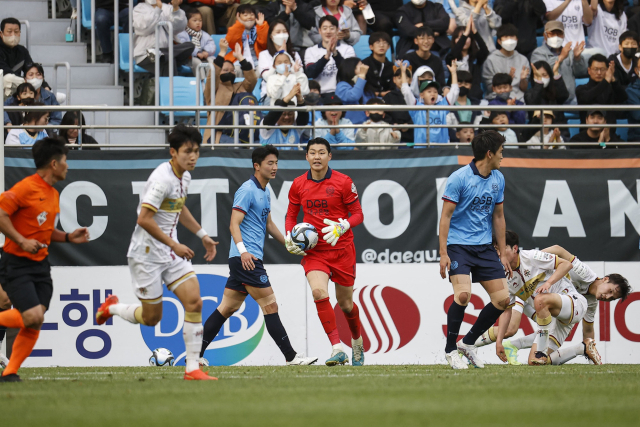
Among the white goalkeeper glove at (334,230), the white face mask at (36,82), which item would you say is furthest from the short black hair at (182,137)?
the white face mask at (36,82)

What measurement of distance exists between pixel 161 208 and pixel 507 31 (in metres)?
10.3

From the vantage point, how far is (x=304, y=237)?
8820 mm

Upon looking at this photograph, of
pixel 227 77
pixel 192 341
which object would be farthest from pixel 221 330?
pixel 192 341

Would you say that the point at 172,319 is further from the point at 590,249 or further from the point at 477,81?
the point at 477,81

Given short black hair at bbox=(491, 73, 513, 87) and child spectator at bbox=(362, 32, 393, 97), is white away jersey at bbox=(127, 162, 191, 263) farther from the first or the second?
short black hair at bbox=(491, 73, 513, 87)

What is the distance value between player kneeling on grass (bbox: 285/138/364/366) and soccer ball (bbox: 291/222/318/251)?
81 mm

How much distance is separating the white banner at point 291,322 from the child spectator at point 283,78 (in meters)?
3.25

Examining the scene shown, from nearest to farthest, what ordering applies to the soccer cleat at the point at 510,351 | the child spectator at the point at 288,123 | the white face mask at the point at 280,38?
the soccer cleat at the point at 510,351, the child spectator at the point at 288,123, the white face mask at the point at 280,38

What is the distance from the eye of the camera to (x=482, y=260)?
27.1 feet

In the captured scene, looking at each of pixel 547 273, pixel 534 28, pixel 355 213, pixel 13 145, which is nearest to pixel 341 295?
pixel 355 213

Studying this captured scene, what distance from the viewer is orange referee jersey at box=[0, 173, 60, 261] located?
6.68 meters

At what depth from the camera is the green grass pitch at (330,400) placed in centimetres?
458

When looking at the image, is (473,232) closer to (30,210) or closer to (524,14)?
(30,210)

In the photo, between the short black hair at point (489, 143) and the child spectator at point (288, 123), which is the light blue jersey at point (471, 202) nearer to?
the short black hair at point (489, 143)
